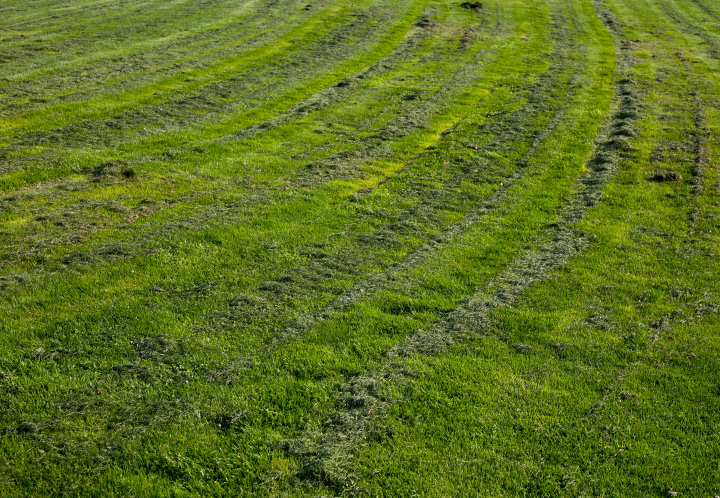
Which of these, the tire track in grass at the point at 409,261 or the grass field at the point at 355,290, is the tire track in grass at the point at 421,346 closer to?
the grass field at the point at 355,290

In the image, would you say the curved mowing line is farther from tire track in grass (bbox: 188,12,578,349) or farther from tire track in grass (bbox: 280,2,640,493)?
tire track in grass (bbox: 280,2,640,493)

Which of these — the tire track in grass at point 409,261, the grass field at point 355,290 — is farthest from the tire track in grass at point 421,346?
the tire track in grass at point 409,261

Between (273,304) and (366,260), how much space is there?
247cm

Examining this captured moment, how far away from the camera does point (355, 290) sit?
10406 mm

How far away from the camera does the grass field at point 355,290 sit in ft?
22.5

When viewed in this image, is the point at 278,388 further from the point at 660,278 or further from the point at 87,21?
the point at 87,21

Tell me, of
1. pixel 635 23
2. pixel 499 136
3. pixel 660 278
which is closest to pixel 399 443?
pixel 660 278

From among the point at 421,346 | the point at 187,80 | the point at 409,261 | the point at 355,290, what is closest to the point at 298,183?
the point at 409,261

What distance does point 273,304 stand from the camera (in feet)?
32.3

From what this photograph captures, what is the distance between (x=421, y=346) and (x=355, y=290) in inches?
78.9

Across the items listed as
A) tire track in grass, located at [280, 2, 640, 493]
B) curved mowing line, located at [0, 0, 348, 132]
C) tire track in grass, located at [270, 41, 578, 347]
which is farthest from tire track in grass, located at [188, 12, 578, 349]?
curved mowing line, located at [0, 0, 348, 132]

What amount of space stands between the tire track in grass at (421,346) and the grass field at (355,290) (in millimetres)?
43

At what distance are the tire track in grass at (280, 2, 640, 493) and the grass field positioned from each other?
4 centimetres

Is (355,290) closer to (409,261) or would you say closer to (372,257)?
(372,257)
